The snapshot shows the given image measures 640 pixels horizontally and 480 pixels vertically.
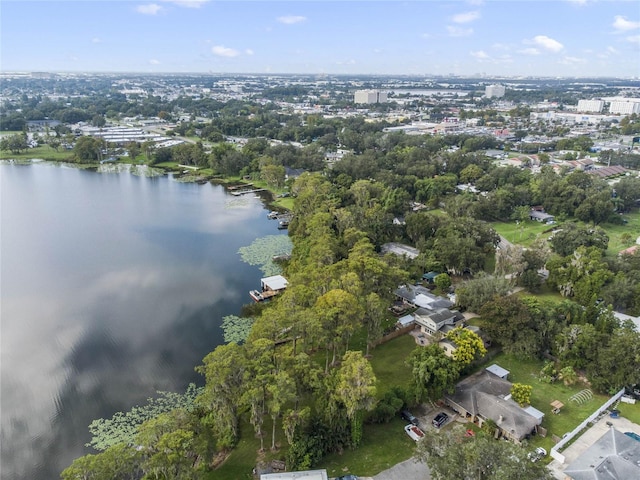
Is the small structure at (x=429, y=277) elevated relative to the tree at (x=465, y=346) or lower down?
lower down

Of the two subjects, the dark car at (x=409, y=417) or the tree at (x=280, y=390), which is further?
the dark car at (x=409, y=417)

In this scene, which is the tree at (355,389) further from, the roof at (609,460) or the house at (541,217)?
the house at (541,217)

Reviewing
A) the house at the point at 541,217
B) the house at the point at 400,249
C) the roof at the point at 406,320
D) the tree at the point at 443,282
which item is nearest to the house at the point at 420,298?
the tree at the point at 443,282

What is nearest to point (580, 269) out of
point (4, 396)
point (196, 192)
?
point (4, 396)

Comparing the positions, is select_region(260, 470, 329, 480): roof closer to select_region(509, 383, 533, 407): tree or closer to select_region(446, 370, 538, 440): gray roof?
select_region(446, 370, 538, 440): gray roof

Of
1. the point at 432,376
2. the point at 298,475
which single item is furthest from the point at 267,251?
the point at 298,475

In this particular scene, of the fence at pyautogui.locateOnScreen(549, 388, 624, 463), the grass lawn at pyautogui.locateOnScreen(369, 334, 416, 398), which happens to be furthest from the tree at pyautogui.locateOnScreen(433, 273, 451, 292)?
the fence at pyautogui.locateOnScreen(549, 388, 624, 463)

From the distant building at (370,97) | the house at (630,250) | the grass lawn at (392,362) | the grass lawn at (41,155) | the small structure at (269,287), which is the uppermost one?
the distant building at (370,97)
